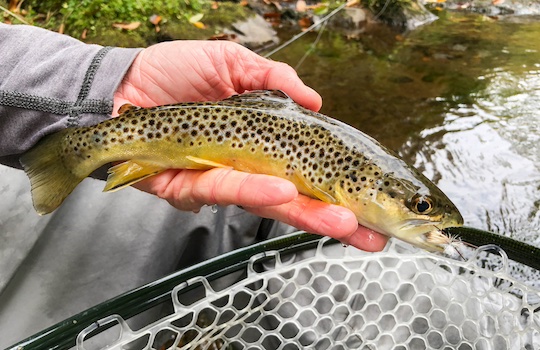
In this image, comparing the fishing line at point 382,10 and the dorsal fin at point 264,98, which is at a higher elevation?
the dorsal fin at point 264,98

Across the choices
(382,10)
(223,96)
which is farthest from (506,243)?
(382,10)

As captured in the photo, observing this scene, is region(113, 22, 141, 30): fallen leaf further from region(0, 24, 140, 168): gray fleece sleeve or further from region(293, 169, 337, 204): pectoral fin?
region(293, 169, 337, 204): pectoral fin

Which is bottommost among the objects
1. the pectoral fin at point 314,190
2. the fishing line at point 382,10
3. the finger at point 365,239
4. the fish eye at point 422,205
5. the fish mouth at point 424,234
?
the fishing line at point 382,10

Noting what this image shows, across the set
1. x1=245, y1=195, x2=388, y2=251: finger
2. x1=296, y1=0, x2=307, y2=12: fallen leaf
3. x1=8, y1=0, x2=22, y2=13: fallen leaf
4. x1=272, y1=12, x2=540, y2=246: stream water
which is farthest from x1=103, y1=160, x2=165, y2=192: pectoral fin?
x1=296, y1=0, x2=307, y2=12: fallen leaf

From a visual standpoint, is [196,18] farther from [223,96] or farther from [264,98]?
[264,98]

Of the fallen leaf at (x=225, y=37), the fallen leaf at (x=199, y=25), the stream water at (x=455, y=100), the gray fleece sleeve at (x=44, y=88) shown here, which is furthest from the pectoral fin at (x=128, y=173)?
the fallen leaf at (x=199, y=25)

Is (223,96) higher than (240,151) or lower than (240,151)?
lower

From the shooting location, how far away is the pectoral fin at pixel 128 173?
2.09m

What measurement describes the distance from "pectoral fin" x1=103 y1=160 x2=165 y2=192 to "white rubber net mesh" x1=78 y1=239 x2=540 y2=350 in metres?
0.54

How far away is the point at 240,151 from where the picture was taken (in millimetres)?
2074

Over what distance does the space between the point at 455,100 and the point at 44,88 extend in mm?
4364

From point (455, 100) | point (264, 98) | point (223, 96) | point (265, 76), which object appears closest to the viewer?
point (264, 98)

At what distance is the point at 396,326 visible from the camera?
2.29 meters

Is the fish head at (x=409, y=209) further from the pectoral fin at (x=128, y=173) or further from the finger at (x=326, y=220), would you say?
the pectoral fin at (x=128, y=173)
